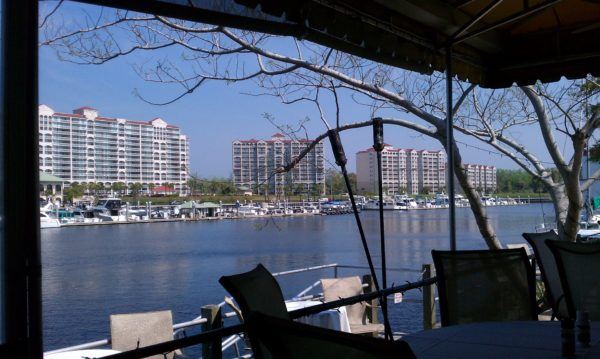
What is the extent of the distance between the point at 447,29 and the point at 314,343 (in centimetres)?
276

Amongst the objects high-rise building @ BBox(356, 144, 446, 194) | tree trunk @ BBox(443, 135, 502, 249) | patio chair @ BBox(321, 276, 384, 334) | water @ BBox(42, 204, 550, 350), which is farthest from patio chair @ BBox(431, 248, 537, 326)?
high-rise building @ BBox(356, 144, 446, 194)

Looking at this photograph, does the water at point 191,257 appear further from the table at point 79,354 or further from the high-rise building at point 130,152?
the high-rise building at point 130,152

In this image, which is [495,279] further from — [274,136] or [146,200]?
[146,200]

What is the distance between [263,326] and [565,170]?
6.47m

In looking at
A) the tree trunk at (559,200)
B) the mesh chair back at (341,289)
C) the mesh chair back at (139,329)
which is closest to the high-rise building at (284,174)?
the mesh chair back at (341,289)

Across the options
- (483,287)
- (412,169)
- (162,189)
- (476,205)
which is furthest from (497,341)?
(162,189)

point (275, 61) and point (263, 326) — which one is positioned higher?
point (275, 61)

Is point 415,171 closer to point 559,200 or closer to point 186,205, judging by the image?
point 559,200

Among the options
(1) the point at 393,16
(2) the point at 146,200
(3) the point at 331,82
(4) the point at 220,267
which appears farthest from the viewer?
(2) the point at 146,200

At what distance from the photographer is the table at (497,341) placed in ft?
5.63

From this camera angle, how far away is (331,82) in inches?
306

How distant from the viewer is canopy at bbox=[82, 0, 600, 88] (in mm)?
2137

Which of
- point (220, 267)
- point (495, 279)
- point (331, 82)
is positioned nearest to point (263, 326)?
point (495, 279)

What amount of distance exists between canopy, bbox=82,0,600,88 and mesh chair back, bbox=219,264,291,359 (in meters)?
0.80
